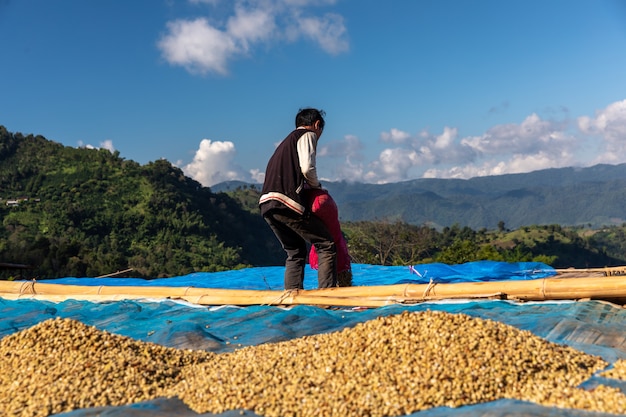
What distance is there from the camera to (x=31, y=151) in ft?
129

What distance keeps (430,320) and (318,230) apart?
5.83ft

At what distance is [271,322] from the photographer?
11.4 ft

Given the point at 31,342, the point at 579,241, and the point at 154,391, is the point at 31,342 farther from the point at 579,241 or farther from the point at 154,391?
the point at 579,241

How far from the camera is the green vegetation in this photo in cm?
2630

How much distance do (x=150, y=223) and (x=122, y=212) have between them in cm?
222

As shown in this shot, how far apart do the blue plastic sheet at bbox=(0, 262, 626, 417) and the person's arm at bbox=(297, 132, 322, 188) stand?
0.95 m

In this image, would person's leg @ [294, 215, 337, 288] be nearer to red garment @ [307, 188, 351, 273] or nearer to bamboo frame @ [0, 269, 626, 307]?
red garment @ [307, 188, 351, 273]

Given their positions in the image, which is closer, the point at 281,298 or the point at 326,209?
the point at 281,298

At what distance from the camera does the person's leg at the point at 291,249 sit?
172 inches

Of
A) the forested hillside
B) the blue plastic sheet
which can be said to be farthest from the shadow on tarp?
the forested hillside

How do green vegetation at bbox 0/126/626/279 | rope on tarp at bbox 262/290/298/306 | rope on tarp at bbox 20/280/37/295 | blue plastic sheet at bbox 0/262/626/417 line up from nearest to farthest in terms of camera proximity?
blue plastic sheet at bbox 0/262/626/417 → rope on tarp at bbox 262/290/298/306 → rope on tarp at bbox 20/280/37/295 → green vegetation at bbox 0/126/626/279

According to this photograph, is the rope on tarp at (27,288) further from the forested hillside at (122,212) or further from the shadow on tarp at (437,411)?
the forested hillside at (122,212)

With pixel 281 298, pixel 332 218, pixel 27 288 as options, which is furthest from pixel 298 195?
pixel 27 288

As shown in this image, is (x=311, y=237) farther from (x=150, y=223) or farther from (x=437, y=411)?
(x=150, y=223)
